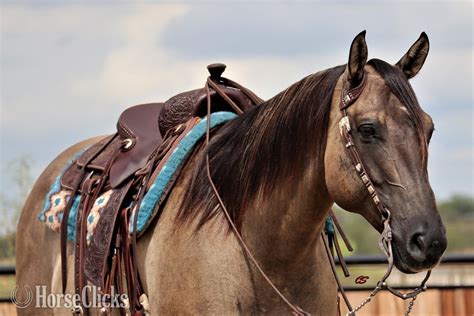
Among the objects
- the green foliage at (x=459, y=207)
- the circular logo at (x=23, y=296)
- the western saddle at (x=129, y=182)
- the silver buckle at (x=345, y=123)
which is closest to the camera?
the silver buckle at (x=345, y=123)

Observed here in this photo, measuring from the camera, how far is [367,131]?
402 cm

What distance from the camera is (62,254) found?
19.5ft

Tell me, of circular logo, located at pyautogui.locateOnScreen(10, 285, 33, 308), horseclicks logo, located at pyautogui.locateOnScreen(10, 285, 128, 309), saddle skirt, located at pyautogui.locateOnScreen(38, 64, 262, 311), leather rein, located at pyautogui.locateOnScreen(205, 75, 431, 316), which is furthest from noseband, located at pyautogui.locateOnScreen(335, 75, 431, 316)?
circular logo, located at pyautogui.locateOnScreen(10, 285, 33, 308)

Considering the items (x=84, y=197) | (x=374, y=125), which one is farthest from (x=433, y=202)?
(x=84, y=197)

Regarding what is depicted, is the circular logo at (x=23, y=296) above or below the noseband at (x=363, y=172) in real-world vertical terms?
below

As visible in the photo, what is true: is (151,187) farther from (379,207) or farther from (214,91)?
(379,207)

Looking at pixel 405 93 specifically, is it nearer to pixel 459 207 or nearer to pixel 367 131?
pixel 367 131

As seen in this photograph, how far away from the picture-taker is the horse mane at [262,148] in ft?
14.1

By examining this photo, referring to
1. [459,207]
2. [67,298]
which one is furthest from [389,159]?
[459,207]

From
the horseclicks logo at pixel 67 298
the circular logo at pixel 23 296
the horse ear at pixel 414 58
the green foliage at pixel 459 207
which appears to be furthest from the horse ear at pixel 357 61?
the green foliage at pixel 459 207

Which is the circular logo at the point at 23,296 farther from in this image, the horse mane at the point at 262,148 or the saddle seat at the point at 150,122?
the horse mane at the point at 262,148

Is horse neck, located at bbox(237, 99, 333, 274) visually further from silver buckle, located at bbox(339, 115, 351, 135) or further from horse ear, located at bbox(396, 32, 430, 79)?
horse ear, located at bbox(396, 32, 430, 79)

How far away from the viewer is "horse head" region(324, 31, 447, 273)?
12.6 ft

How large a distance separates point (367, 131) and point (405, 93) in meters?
0.23
